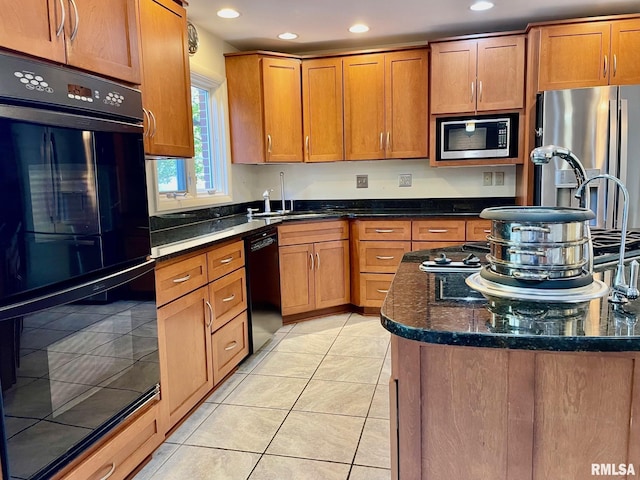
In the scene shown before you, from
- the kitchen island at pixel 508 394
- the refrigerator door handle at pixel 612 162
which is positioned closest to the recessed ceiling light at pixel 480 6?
the refrigerator door handle at pixel 612 162

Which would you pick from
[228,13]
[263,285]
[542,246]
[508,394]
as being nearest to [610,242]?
[542,246]

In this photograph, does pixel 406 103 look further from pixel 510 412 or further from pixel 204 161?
pixel 510 412

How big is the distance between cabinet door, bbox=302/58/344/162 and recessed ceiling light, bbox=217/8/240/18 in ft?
3.06

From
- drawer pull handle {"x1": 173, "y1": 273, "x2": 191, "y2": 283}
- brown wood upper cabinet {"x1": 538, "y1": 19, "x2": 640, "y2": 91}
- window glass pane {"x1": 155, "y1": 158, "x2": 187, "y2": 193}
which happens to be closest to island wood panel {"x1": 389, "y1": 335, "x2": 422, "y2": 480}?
drawer pull handle {"x1": 173, "y1": 273, "x2": 191, "y2": 283}

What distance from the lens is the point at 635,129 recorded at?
3221 millimetres

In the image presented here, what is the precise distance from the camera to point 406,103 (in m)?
3.97

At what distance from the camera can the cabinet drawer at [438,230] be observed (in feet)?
12.3

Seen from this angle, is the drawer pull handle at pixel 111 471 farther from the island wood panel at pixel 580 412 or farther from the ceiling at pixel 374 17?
the ceiling at pixel 374 17

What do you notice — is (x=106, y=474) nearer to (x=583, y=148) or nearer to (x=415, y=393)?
(x=415, y=393)

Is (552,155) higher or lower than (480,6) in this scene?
lower

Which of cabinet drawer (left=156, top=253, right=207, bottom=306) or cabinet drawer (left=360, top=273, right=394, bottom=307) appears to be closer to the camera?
cabinet drawer (left=156, top=253, right=207, bottom=306)

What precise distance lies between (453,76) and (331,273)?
189 centimetres

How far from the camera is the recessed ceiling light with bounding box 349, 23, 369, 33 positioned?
3639mm

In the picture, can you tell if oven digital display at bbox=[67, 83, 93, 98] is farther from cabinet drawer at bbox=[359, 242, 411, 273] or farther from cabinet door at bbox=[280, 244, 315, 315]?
cabinet drawer at bbox=[359, 242, 411, 273]
